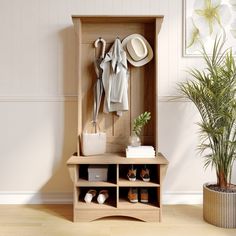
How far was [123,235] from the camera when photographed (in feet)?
6.03

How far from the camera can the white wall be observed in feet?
7.80

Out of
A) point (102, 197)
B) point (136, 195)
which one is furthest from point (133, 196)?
point (102, 197)

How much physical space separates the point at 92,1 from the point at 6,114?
1332mm

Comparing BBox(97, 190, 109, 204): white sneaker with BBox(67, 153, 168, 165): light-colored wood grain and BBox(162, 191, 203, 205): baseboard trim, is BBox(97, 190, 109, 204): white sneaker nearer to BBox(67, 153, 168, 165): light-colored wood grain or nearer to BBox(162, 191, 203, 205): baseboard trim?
BBox(67, 153, 168, 165): light-colored wood grain

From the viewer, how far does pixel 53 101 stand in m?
2.40

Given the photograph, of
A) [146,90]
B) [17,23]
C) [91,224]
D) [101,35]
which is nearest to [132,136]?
[146,90]

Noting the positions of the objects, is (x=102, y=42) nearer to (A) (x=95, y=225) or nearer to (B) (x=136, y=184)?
(B) (x=136, y=184)

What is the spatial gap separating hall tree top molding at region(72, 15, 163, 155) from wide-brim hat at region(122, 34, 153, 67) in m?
0.08

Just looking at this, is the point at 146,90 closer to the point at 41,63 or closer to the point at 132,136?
the point at 132,136

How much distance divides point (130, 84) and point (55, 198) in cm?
129

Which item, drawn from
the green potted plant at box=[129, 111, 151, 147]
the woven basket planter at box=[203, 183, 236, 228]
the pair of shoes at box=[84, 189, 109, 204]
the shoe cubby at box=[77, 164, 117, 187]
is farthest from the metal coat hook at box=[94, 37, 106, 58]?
the woven basket planter at box=[203, 183, 236, 228]

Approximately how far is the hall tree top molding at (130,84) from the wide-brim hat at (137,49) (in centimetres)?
8

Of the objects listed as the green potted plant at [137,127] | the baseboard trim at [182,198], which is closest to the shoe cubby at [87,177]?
the green potted plant at [137,127]

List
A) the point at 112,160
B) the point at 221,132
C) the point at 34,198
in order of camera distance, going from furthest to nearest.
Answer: the point at 34,198
the point at 112,160
the point at 221,132
